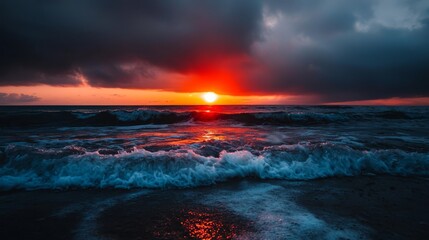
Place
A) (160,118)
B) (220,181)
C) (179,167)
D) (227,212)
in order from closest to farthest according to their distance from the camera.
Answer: (227,212), (220,181), (179,167), (160,118)

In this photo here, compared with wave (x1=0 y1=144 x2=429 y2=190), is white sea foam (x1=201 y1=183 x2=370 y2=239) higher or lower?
lower

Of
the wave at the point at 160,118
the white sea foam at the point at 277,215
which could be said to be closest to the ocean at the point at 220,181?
the white sea foam at the point at 277,215

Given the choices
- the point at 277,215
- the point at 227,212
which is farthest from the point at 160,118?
the point at 277,215

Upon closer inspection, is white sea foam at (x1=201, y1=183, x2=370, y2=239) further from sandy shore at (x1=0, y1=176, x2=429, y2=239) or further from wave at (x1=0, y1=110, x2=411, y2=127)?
wave at (x1=0, y1=110, x2=411, y2=127)

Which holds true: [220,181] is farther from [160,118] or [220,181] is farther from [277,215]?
[160,118]

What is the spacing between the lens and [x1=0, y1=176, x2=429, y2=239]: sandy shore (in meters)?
3.36

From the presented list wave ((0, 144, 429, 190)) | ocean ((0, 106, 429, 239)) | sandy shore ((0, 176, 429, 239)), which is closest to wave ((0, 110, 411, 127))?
wave ((0, 144, 429, 190))

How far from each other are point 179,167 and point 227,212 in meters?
2.26

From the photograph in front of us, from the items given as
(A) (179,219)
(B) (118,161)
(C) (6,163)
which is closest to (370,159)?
(A) (179,219)

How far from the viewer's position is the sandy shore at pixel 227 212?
3363 millimetres

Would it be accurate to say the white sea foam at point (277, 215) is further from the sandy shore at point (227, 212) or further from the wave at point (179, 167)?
the wave at point (179, 167)

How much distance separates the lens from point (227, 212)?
13.1ft

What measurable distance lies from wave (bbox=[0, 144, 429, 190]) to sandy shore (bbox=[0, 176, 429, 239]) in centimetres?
42

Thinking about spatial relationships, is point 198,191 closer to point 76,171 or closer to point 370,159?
point 76,171
